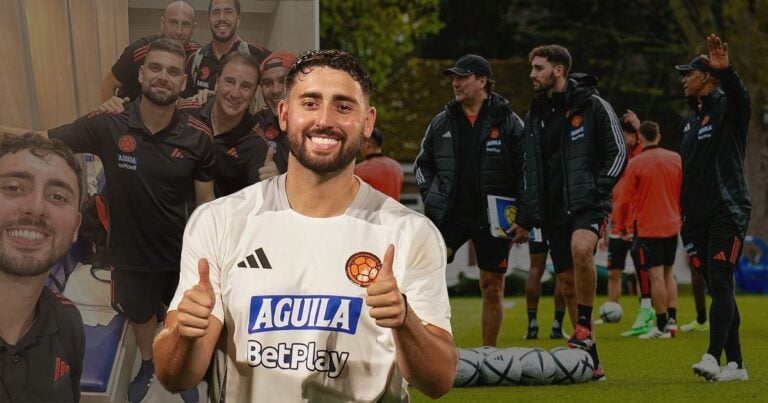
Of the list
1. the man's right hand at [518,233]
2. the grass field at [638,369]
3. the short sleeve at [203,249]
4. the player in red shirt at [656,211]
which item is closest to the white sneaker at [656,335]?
the player in red shirt at [656,211]

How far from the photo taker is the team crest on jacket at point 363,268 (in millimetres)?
4965

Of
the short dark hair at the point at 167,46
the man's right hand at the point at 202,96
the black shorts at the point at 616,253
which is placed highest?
the short dark hair at the point at 167,46

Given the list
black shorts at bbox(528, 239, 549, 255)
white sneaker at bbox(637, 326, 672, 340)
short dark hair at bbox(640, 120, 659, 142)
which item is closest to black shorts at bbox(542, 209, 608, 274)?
black shorts at bbox(528, 239, 549, 255)

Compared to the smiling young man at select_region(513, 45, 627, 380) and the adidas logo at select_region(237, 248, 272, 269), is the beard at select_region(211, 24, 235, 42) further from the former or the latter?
the smiling young man at select_region(513, 45, 627, 380)

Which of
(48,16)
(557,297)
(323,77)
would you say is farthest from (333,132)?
(557,297)

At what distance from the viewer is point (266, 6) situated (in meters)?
7.72

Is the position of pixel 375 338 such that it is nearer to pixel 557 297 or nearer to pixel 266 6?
pixel 266 6

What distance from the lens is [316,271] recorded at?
16.3 ft

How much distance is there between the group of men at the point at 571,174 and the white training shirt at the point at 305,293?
5367 millimetres

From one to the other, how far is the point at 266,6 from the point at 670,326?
351 inches

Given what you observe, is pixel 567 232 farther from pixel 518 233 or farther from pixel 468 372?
pixel 468 372

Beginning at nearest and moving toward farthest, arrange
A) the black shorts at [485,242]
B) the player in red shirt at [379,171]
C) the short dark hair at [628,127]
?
the black shorts at [485,242] → the player in red shirt at [379,171] → the short dark hair at [628,127]

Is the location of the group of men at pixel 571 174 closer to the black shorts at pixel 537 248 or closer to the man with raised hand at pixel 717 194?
the man with raised hand at pixel 717 194

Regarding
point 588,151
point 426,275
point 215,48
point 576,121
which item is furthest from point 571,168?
point 426,275
